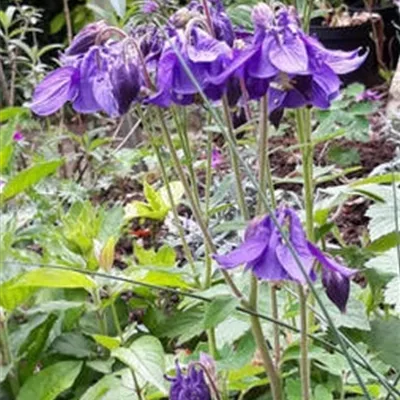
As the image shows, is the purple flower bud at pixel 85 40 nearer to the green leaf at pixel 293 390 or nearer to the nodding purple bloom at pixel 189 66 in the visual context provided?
the nodding purple bloom at pixel 189 66

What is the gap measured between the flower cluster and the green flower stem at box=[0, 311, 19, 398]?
0.56 metres

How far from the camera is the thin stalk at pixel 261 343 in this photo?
2.67 ft

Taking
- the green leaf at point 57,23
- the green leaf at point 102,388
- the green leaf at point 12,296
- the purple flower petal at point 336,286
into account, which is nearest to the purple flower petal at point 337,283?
the purple flower petal at point 336,286

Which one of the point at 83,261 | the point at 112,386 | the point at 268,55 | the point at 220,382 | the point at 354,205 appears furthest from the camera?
the point at 354,205

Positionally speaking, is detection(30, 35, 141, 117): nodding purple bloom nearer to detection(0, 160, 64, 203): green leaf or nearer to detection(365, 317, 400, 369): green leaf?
detection(365, 317, 400, 369): green leaf

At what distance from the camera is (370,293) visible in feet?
3.92

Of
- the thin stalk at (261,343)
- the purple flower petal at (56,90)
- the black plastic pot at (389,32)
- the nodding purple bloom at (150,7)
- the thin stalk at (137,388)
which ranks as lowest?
the black plastic pot at (389,32)

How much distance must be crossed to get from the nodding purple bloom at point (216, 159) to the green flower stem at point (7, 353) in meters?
0.72

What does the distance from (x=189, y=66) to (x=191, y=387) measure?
268mm

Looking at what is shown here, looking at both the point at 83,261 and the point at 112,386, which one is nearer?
the point at 112,386

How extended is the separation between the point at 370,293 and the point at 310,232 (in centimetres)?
25

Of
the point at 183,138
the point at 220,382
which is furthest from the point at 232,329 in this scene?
the point at 183,138

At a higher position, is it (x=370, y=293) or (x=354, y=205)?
(x=370, y=293)

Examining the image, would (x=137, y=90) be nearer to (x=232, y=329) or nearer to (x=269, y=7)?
(x=269, y=7)
